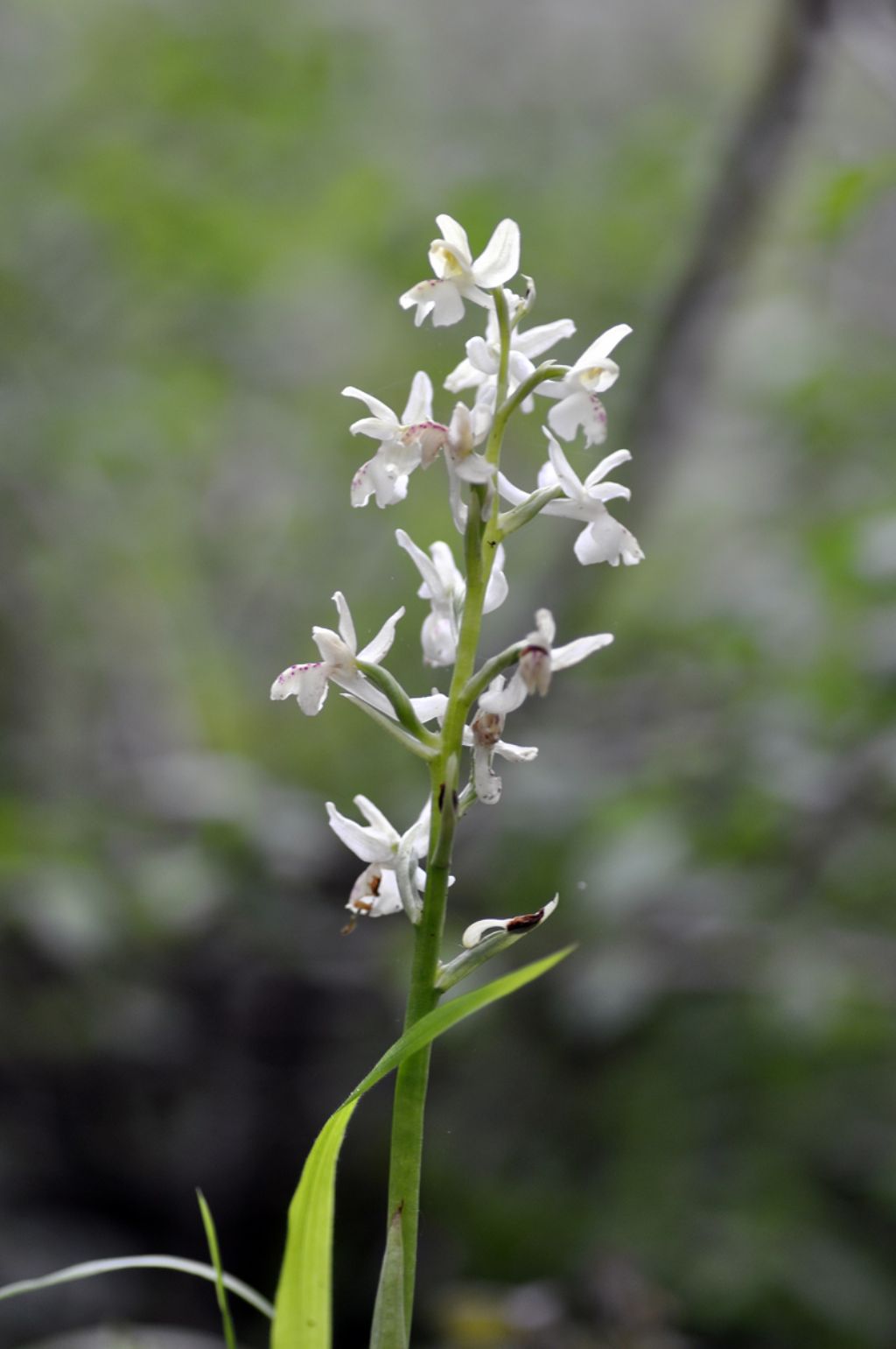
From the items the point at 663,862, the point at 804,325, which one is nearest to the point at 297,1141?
the point at 663,862

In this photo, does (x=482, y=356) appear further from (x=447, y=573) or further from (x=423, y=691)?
(x=423, y=691)

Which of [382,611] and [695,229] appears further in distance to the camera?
[382,611]

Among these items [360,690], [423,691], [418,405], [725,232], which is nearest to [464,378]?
[418,405]

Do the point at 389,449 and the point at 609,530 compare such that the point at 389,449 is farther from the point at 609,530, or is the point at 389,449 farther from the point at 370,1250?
the point at 370,1250

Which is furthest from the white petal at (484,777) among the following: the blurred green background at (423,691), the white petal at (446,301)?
the blurred green background at (423,691)

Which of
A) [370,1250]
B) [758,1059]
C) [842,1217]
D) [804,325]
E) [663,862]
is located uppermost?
[804,325]

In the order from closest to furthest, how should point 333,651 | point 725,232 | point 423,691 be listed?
point 333,651, point 725,232, point 423,691

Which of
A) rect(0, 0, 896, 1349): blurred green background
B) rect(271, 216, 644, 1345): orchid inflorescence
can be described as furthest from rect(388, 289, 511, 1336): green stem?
rect(0, 0, 896, 1349): blurred green background
